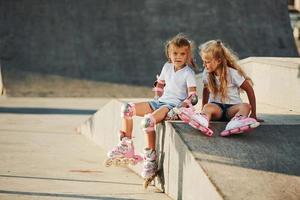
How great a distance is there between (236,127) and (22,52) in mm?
12775

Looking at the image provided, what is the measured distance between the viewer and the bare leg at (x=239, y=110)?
5.75 meters

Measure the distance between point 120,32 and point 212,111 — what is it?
12.6 meters

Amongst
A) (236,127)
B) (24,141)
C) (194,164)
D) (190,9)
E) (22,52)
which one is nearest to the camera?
(194,164)

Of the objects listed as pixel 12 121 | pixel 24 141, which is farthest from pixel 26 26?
pixel 24 141

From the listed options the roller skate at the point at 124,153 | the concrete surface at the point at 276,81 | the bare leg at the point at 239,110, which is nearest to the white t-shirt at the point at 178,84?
the bare leg at the point at 239,110

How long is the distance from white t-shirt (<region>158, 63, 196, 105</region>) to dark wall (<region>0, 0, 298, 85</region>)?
11.1 meters

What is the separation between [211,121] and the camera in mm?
5883

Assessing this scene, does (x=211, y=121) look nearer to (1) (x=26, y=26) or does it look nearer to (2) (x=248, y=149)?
(2) (x=248, y=149)

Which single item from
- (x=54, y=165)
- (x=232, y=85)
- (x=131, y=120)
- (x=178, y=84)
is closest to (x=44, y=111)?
(x=54, y=165)

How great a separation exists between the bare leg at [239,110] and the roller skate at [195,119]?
0.41 metres

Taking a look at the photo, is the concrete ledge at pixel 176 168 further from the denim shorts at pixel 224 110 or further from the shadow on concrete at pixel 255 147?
the denim shorts at pixel 224 110

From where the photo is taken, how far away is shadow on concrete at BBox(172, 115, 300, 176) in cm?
504

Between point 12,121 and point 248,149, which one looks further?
point 12,121

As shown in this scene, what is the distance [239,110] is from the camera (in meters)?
5.80
